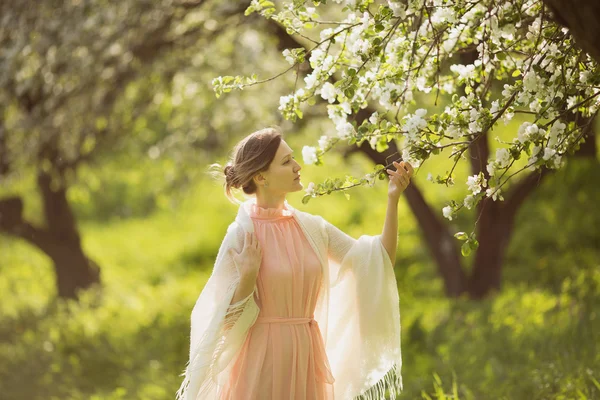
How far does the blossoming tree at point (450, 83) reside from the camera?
9.67ft

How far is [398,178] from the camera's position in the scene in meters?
3.16

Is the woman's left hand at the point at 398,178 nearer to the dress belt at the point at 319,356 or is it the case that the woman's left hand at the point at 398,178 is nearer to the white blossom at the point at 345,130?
the white blossom at the point at 345,130

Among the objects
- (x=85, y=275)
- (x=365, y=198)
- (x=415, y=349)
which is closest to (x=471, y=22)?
(x=415, y=349)

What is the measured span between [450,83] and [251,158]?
0.97 m

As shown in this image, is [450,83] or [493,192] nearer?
[493,192]

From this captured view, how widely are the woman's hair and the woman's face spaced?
21mm

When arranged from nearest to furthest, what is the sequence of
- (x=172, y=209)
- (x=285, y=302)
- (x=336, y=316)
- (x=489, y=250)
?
(x=285, y=302) → (x=336, y=316) → (x=489, y=250) → (x=172, y=209)

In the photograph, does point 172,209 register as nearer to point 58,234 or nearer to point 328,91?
point 58,234

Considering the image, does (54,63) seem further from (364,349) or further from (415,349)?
(364,349)

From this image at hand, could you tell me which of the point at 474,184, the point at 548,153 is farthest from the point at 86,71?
the point at 548,153

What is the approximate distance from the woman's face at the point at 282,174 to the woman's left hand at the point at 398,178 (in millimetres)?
383

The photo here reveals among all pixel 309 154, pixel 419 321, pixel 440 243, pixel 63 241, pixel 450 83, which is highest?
pixel 63 241

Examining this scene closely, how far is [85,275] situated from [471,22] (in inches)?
314

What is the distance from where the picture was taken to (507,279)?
918 centimetres
